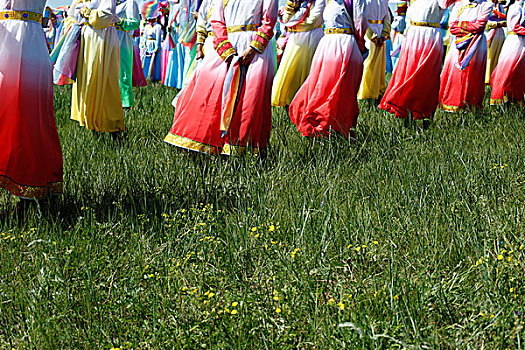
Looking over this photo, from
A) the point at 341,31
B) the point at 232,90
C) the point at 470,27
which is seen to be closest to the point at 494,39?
the point at 470,27

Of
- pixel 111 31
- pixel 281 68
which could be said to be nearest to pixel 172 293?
pixel 111 31

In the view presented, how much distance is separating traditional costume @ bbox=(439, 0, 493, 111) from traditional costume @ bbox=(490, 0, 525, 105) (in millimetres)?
669

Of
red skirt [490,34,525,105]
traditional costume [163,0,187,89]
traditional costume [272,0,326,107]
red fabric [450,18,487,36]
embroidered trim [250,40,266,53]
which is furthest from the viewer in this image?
traditional costume [163,0,187,89]

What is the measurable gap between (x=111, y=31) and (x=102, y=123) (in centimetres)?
90

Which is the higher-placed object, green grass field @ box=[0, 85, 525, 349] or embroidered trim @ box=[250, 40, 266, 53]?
embroidered trim @ box=[250, 40, 266, 53]

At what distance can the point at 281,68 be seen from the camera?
25.3 feet

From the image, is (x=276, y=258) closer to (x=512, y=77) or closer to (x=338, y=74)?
(x=338, y=74)

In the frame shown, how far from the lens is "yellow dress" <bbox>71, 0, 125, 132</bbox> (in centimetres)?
552

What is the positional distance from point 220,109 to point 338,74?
4.20 feet

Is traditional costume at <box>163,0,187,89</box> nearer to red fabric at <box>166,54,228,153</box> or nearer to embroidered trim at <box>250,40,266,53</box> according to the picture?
red fabric at <box>166,54,228,153</box>

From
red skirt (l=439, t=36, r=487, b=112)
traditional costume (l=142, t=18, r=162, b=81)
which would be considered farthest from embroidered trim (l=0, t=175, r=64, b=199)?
traditional costume (l=142, t=18, r=162, b=81)

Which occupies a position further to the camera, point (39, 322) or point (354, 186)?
point (354, 186)

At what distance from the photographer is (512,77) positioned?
7660 millimetres

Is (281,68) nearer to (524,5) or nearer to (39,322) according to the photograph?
(524,5)
